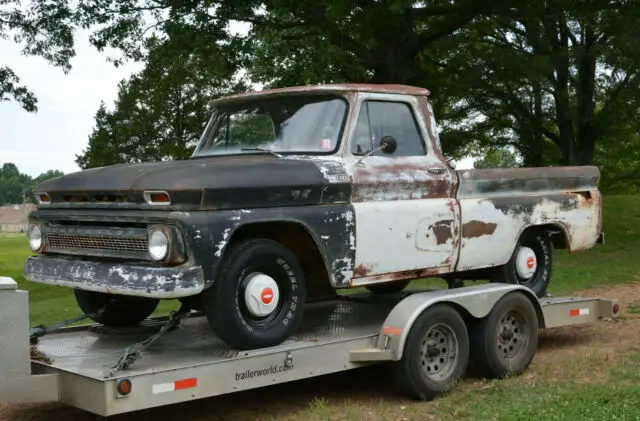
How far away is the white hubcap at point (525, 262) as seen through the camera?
808 centimetres

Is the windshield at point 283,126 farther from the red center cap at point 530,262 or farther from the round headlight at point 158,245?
the red center cap at point 530,262

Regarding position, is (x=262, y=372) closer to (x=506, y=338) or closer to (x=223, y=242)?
(x=223, y=242)

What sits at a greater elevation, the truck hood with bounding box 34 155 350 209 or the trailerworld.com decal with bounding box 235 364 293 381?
the truck hood with bounding box 34 155 350 209

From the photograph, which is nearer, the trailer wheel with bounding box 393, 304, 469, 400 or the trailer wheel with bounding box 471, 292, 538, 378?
the trailer wheel with bounding box 393, 304, 469, 400

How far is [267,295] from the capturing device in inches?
231

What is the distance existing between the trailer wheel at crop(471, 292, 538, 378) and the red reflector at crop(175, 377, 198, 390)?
103 inches

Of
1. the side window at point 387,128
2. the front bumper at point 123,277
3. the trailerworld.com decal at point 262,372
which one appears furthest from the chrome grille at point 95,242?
the side window at point 387,128

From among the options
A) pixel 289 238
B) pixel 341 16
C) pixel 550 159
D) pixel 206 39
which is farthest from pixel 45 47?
pixel 550 159

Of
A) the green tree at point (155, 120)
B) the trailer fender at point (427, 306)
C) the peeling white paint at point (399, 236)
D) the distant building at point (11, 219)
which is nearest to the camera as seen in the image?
the trailer fender at point (427, 306)

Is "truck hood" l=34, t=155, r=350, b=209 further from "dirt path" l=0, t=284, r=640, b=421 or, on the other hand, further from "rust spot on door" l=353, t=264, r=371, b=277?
"dirt path" l=0, t=284, r=640, b=421

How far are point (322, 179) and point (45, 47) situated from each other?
14.9 m

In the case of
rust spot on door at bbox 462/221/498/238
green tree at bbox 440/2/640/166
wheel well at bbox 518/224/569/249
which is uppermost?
green tree at bbox 440/2/640/166

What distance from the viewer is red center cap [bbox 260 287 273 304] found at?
584 cm

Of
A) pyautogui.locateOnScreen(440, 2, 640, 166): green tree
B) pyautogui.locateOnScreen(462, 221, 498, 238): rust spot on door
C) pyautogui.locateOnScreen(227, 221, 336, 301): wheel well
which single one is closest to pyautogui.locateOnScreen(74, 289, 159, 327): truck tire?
pyautogui.locateOnScreen(227, 221, 336, 301): wheel well
